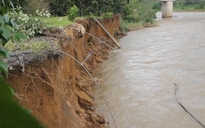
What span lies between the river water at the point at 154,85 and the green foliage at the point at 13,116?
6.29 m

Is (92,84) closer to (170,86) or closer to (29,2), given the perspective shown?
(170,86)

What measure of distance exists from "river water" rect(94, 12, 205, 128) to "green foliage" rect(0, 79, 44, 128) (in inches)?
248

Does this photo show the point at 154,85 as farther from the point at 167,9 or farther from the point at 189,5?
the point at 189,5

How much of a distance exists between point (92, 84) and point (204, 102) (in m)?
3.50

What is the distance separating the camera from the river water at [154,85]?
6710 millimetres

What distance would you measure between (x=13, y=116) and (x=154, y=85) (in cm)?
903

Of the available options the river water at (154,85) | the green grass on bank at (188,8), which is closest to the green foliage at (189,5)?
the green grass on bank at (188,8)

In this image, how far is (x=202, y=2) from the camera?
153ft

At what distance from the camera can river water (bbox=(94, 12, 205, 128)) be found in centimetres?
671

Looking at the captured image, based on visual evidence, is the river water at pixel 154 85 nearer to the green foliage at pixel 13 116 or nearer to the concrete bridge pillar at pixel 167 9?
the green foliage at pixel 13 116

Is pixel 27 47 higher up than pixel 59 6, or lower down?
lower down

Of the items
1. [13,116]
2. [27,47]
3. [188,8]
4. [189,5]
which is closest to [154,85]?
[27,47]

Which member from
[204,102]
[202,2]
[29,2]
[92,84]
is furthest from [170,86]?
[202,2]

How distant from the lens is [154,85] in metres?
9.01
